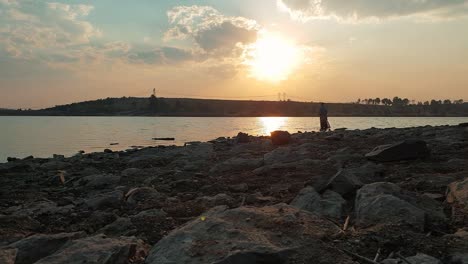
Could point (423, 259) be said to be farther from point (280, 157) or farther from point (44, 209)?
point (280, 157)

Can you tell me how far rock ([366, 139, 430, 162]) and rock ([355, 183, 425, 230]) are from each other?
176 inches

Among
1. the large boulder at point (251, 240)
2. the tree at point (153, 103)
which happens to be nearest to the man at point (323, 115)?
the large boulder at point (251, 240)

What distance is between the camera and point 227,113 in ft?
595

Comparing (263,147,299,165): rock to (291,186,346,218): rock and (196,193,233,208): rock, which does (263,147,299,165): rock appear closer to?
(196,193,233,208): rock

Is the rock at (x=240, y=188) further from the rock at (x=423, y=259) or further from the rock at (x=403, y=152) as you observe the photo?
the rock at (x=423, y=259)

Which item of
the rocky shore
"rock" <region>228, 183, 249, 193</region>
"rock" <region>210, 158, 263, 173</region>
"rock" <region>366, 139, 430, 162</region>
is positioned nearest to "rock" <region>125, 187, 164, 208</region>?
the rocky shore

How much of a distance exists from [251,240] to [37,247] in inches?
112

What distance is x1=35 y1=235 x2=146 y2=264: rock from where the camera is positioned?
4859 millimetres

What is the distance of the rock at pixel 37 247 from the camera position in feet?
17.8

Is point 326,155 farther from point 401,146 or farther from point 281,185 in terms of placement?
point 281,185

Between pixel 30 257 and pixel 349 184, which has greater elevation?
pixel 349 184

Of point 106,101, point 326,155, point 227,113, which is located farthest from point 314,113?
point 326,155

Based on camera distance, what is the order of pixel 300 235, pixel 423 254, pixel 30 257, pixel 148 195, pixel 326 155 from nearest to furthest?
pixel 423 254
pixel 300 235
pixel 30 257
pixel 148 195
pixel 326 155

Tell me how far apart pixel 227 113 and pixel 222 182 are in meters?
171
